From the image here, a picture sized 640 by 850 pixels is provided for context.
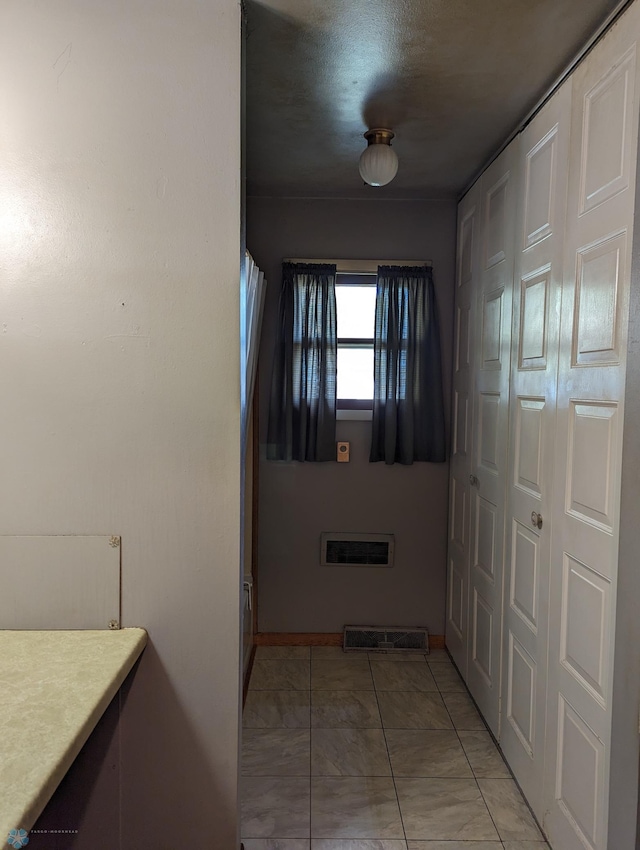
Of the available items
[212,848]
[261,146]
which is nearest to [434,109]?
[261,146]

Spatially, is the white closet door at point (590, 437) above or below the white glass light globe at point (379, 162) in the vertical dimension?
below

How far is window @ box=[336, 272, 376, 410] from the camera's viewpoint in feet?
10.9

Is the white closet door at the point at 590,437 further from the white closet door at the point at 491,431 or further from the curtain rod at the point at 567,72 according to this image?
the white closet door at the point at 491,431

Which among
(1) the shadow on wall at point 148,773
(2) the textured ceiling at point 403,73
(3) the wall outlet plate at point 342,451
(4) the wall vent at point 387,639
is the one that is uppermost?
(2) the textured ceiling at point 403,73

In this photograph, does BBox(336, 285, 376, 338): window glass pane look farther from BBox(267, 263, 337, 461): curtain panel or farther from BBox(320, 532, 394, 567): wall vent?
BBox(320, 532, 394, 567): wall vent

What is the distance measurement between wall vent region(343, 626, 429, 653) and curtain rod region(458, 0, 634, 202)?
239cm

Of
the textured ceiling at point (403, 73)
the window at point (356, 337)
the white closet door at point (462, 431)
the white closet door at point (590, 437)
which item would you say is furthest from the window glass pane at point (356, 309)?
the white closet door at point (590, 437)

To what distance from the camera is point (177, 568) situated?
155 centimetres

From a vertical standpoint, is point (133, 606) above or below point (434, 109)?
below

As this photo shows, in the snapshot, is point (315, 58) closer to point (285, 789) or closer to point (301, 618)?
point (285, 789)

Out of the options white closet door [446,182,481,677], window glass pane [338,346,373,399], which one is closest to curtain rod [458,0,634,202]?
white closet door [446,182,481,677]

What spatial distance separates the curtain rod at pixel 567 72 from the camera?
1536 millimetres

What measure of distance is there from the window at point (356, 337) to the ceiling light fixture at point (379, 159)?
979 millimetres

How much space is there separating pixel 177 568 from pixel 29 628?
1.27 feet
